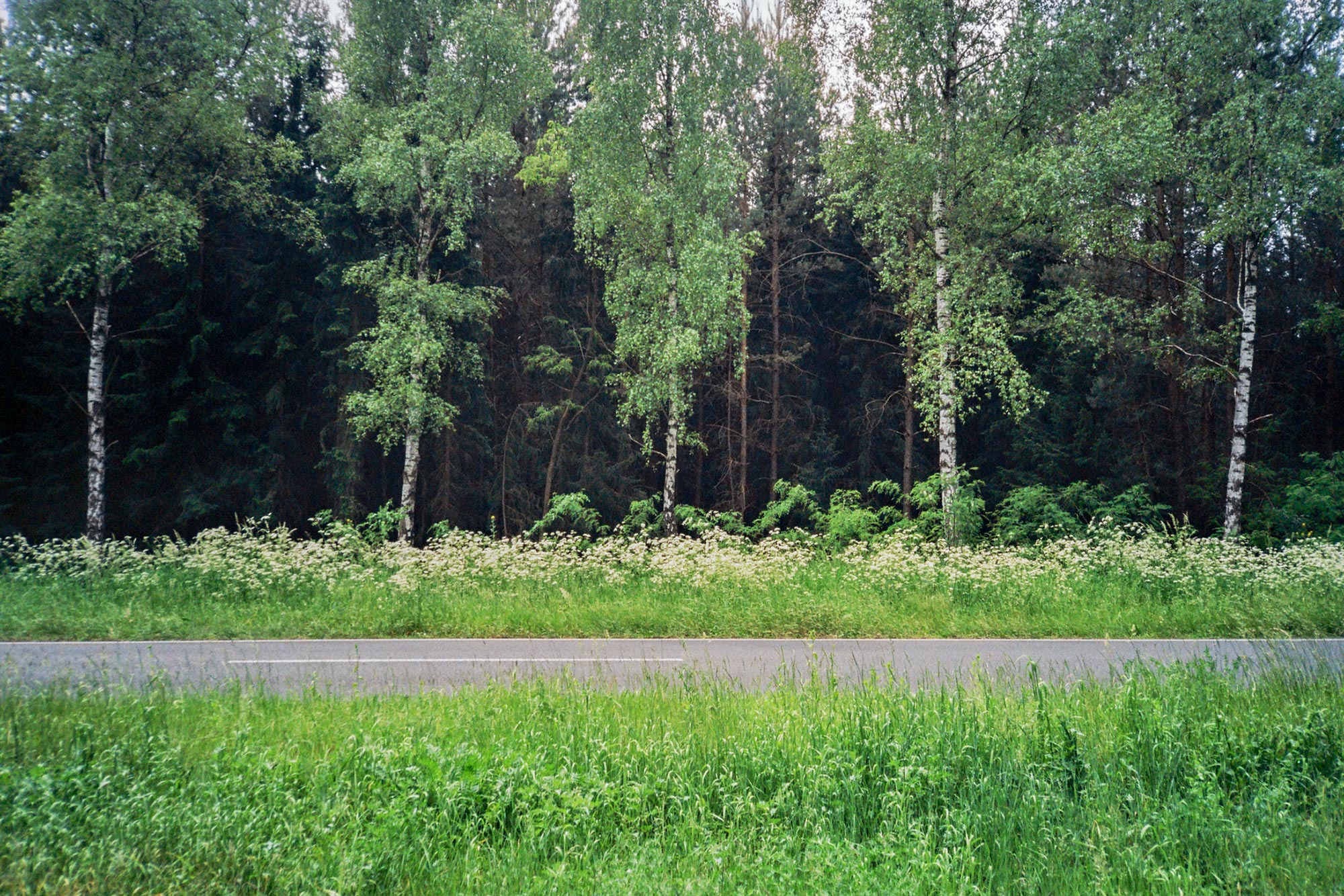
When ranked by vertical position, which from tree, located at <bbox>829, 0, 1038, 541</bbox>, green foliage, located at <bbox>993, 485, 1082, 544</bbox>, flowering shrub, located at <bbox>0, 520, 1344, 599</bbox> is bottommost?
flowering shrub, located at <bbox>0, 520, 1344, 599</bbox>

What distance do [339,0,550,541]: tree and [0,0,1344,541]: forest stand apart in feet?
0.43

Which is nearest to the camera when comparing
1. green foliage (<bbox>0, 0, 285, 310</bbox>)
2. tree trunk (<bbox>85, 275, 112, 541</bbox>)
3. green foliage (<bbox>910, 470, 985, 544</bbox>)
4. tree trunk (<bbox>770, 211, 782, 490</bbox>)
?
green foliage (<bbox>910, 470, 985, 544</bbox>)

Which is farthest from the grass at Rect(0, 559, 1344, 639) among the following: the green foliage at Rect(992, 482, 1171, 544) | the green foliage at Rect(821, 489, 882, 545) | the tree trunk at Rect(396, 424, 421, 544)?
the tree trunk at Rect(396, 424, 421, 544)

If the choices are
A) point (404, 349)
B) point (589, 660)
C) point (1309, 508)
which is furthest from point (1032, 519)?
point (404, 349)

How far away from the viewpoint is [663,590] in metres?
10.7

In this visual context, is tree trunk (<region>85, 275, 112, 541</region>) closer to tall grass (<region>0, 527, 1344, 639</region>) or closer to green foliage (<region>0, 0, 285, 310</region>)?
green foliage (<region>0, 0, 285, 310</region>)

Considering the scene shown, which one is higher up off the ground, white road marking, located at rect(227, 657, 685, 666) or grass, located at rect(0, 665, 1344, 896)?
grass, located at rect(0, 665, 1344, 896)

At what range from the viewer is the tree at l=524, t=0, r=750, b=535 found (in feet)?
61.2

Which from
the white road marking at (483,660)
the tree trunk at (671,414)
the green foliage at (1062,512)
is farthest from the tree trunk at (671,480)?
the white road marking at (483,660)

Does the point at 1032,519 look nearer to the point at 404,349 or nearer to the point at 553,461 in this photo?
the point at 553,461

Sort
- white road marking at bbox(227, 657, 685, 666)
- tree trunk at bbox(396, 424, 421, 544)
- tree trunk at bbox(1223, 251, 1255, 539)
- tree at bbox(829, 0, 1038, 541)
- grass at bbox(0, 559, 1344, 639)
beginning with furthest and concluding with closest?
tree trunk at bbox(396, 424, 421, 544)
tree trunk at bbox(1223, 251, 1255, 539)
tree at bbox(829, 0, 1038, 541)
grass at bbox(0, 559, 1344, 639)
white road marking at bbox(227, 657, 685, 666)

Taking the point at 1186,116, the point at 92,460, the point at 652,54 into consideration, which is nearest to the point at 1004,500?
the point at 1186,116

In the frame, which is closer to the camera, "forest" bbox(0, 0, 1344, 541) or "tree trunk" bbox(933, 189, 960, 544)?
"tree trunk" bbox(933, 189, 960, 544)

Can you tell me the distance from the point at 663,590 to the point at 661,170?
13.0m
